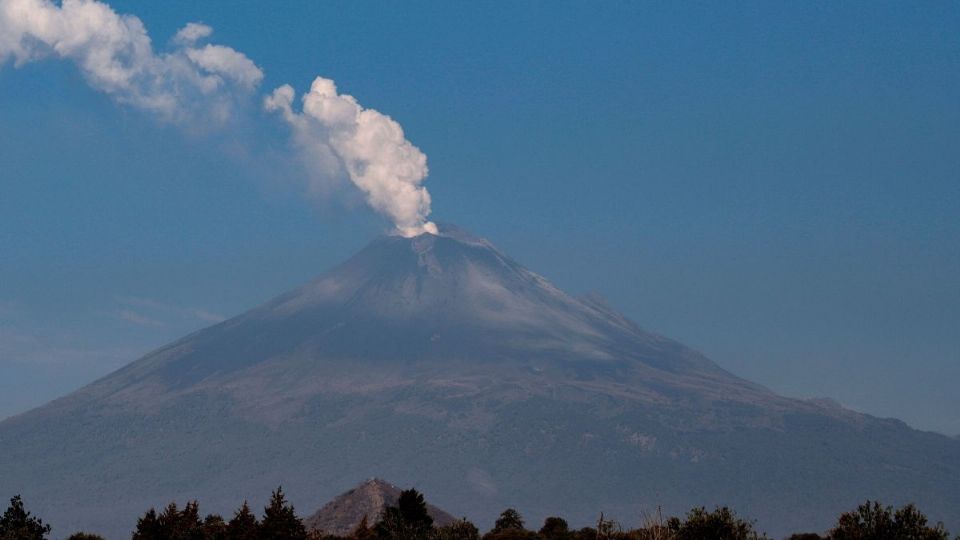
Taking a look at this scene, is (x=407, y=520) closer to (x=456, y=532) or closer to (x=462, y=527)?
(x=462, y=527)

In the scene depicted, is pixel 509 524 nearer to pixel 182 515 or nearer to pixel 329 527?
pixel 329 527

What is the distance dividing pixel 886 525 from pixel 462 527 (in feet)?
71.5

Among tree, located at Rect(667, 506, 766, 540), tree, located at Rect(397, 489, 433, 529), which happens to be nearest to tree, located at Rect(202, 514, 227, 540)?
tree, located at Rect(397, 489, 433, 529)

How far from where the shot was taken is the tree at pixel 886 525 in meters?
51.1

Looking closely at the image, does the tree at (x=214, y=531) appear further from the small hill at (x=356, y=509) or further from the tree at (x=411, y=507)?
the small hill at (x=356, y=509)

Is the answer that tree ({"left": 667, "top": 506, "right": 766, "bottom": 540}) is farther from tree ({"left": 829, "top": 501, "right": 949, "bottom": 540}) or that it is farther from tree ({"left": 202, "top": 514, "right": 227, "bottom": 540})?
tree ({"left": 202, "top": 514, "right": 227, "bottom": 540})

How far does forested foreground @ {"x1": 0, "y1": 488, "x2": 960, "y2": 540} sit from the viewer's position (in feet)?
169

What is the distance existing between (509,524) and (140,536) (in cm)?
6100

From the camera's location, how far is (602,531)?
53.6 meters

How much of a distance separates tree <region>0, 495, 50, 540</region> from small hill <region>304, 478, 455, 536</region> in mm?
67953

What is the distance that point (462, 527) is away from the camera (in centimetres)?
6444

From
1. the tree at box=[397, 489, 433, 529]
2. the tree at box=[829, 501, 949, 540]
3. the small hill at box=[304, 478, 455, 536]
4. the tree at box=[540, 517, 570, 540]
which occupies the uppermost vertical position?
the small hill at box=[304, 478, 455, 536]

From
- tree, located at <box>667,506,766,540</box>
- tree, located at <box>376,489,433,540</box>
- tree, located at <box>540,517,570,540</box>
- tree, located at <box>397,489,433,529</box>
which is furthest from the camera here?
tree, located at <box>397,489,433,529</box>

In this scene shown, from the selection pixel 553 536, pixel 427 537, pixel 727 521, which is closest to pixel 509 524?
pixel 553 536
